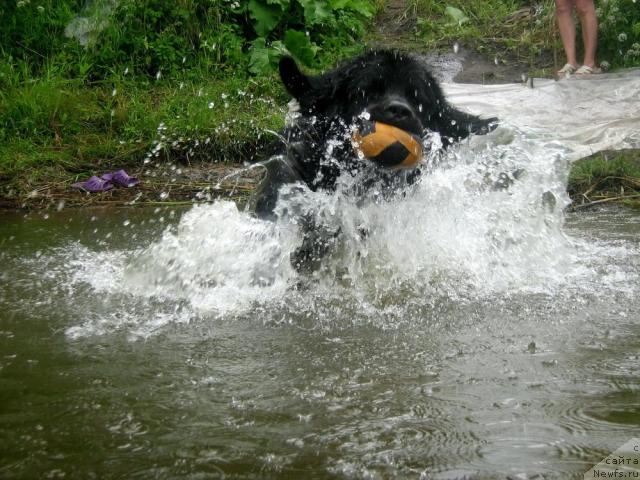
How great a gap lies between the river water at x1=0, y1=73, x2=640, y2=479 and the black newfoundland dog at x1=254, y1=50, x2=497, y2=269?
0.48 feet

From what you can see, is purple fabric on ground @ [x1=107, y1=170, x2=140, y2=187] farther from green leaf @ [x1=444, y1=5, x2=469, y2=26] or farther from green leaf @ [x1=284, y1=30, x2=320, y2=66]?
green leaf @ [x1=444, y1=5, x2=469, y2=26]

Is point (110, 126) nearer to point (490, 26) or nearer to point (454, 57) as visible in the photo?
point (454, 57)

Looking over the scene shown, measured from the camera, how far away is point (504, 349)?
9.12 ft

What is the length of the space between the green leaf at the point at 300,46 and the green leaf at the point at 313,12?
602 millimetres

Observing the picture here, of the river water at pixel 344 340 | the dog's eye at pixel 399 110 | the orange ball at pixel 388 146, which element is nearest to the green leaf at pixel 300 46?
the river water at pixel 344 340

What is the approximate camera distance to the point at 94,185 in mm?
6773

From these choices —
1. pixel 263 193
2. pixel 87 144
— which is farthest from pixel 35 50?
pixel 263 193

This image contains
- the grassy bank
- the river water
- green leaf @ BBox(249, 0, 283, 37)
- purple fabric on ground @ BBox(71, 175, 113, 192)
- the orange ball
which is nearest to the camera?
the river water

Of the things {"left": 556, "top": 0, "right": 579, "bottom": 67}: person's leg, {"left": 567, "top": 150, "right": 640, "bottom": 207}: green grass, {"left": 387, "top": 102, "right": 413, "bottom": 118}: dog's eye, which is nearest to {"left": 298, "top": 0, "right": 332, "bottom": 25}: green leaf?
{"left": 556, "top": 0, "right": 579, "bottom": 67}: person's leg

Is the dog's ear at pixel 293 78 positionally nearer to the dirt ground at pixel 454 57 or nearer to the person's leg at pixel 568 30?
the dirt ground at pixel 454 57

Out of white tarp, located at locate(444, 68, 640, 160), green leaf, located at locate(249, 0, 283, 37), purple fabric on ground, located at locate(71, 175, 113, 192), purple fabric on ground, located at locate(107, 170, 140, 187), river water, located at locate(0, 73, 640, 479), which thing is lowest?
river water, located at locate(0, 73, 640, 479)

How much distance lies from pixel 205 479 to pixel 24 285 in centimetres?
251

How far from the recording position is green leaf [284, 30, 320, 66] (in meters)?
8.57

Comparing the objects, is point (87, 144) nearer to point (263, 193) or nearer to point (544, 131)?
point (263, 193)
